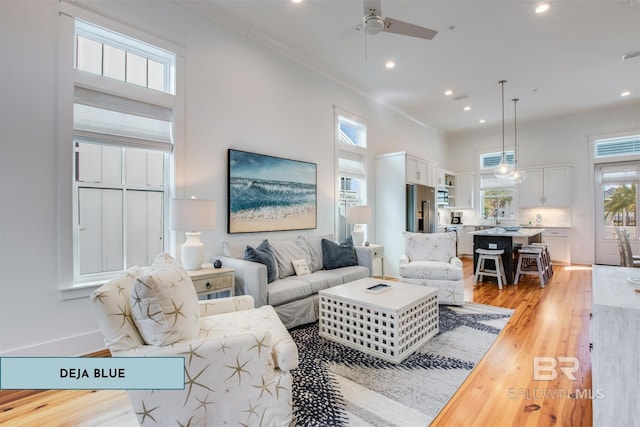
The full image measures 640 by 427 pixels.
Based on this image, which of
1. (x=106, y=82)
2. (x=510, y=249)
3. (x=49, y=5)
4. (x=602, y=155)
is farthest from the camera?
(x=602, y=155)

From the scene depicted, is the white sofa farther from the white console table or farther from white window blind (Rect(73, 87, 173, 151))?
the white console table

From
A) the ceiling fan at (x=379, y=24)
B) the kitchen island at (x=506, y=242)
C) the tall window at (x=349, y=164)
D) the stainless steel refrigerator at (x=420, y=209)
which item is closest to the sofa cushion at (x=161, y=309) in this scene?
the ceiling fan at (x=379, y=24)

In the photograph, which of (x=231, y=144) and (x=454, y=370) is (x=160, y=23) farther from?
(x=454, y=370)

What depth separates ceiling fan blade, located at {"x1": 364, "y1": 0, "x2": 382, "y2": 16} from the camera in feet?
7.66

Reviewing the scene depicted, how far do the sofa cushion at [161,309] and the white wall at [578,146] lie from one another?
23.5ft

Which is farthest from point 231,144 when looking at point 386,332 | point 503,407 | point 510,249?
point 510,249

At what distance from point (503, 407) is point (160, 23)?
4.18 m

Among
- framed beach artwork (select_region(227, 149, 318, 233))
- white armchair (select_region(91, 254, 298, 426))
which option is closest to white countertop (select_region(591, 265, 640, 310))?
white armchair (select_region(91, 254, 298, 426))

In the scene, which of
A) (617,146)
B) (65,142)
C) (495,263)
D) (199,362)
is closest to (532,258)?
(495,263)

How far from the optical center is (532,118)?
23.9 ft

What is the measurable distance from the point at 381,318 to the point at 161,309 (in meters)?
1.69

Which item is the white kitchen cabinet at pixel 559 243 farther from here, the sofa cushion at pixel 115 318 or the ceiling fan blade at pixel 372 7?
the sofa cushion at pixel 115 318

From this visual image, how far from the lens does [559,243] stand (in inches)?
277
